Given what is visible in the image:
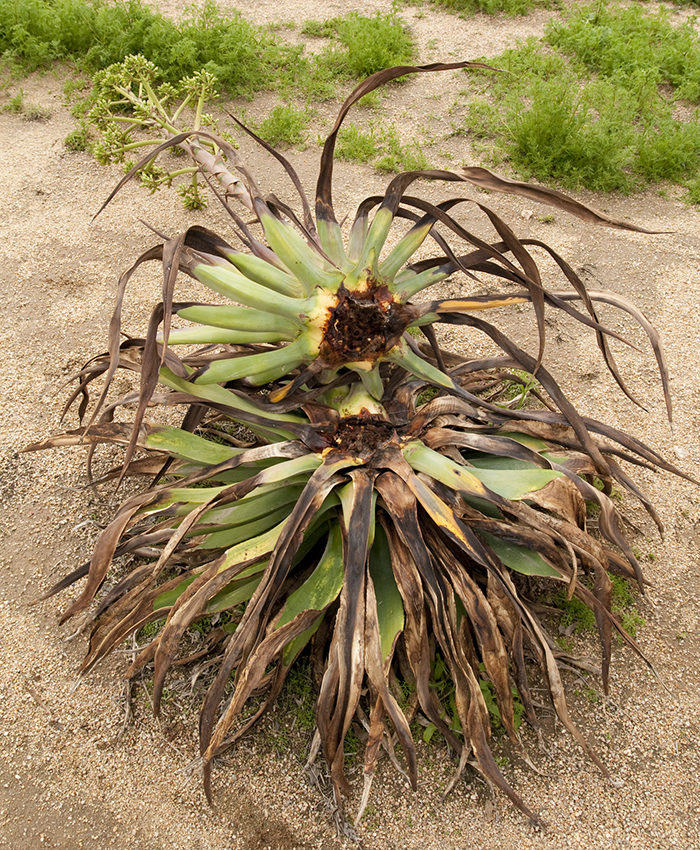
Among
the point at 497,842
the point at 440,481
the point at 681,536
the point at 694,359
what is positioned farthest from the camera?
the point at 694,359

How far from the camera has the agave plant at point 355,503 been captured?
6.62 feet

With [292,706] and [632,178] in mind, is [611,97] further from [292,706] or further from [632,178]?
[292,706]

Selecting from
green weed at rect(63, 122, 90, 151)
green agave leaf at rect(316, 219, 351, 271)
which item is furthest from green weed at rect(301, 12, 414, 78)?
green agave leaf at rect(316, 219, 351, 271)

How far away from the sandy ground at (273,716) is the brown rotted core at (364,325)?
3.61ft

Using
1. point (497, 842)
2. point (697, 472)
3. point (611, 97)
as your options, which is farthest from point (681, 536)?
point (611, 97)

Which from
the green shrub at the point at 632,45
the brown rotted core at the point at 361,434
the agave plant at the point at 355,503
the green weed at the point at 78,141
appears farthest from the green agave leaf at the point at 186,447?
the green shrub at the point at 632,45

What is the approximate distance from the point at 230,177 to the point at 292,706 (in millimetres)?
1850

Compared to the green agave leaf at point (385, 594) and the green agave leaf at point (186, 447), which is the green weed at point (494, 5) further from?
the green agave leaf at point (385, 594)

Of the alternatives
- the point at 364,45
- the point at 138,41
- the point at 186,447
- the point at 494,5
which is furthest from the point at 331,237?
the point at 494,5

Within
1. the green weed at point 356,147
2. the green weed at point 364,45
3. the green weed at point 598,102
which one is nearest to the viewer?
the green weed at point 598,102

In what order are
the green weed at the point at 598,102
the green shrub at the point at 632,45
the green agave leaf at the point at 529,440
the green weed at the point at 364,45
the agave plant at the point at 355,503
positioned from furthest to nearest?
1. the green weed at the point at 364,45
2. the green shrub at the point at 632,45
3. the green weed at the point at 598,102
4. the green agave leaf at the point at 529,440
5. the agave plant at the point at 355,503

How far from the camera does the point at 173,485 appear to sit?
2363mm

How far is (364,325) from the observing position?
85.8 inches

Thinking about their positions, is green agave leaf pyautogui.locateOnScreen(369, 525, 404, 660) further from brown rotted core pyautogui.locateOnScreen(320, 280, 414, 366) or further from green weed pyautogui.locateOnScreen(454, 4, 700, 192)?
green weed pyautogui.locateOnScreen(454, 4, 700, 192)
